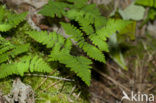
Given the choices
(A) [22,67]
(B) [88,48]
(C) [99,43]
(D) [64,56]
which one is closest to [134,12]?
(C) [99,43]

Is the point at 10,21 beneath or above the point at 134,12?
above

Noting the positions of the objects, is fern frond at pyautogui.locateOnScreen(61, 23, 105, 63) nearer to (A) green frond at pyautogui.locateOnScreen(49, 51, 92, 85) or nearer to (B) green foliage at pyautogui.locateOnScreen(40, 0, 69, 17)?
(A) green frond at pyautogui.locateOnScreen(49, 51, 92, 85)

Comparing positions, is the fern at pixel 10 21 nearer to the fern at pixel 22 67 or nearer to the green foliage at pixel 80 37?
the green foliage at pixel 80 37

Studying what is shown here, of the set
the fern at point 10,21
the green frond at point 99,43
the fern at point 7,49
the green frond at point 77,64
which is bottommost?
the green frond at point 77,64

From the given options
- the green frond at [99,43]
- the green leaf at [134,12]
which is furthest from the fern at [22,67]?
the green leaf at [134,12]

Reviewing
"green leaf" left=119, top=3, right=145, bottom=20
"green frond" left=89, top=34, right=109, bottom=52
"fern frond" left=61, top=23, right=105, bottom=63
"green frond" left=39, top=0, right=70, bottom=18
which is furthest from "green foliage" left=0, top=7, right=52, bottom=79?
"green leaf" left=119, top=3, right=145, bottom=20

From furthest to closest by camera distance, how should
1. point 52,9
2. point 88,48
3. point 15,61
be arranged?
point 52,9 < point 88,48 < point 15,61

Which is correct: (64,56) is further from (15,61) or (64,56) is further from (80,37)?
(15,61)

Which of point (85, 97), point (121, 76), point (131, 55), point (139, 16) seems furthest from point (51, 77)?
point (139, 16)
